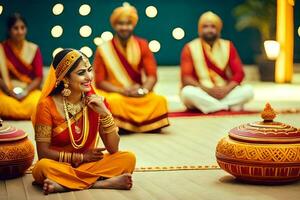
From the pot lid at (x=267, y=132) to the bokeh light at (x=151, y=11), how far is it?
27.7ft

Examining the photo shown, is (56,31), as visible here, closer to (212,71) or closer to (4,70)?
(4,70)

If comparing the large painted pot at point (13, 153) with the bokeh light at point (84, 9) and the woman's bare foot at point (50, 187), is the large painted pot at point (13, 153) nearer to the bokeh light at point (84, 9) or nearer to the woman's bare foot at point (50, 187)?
the woman's bare foot at point (50, 187)

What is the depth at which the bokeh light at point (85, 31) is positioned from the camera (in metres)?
13.3

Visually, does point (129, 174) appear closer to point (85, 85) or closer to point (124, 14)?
point (85, 85)

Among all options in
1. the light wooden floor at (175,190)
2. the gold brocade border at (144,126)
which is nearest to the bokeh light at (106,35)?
the gold brocade border at (144,126)

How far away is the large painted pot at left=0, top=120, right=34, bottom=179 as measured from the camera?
546cm

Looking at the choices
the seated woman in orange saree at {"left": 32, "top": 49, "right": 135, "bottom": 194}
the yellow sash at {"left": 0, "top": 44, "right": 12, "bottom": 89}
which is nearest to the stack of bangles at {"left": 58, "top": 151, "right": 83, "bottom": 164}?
the seated woman in orange saree at {"left": 32, "top": 49, "right": 135, "bottom": 194}

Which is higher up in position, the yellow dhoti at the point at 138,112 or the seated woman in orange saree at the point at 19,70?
the seated woman in orange saree at the point at 19,70

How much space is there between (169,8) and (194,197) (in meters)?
9.03

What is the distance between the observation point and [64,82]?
5254 millimetres

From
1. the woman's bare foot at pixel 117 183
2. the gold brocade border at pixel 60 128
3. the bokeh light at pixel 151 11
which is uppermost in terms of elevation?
the bokeh light at pixel 151 11

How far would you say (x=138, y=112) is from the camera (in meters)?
8.24

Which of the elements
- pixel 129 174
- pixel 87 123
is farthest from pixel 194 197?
pixel 87 123

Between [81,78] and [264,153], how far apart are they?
1315mm
